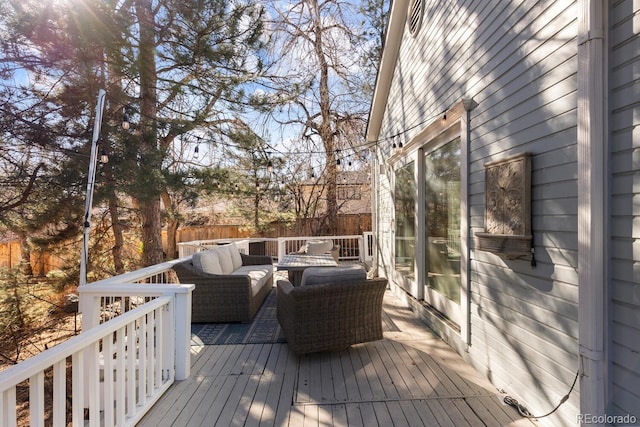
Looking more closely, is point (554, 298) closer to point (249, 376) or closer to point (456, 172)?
point (456, 172)

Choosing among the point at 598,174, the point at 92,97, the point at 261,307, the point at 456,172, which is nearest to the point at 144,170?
the point at 92,97

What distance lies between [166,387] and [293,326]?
3.51 ft

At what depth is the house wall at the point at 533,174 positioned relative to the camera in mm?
1843

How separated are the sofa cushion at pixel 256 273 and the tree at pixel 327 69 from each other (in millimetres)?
5274

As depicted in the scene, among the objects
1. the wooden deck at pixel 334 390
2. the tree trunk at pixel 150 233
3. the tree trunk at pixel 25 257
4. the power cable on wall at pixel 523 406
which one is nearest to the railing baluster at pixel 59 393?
the wooden deck at pixel 334 390

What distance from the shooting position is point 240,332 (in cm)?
375

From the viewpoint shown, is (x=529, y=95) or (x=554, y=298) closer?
(x=554, y=298)

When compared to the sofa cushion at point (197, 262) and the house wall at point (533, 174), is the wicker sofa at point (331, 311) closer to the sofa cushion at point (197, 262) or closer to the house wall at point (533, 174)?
the house wall at point (533, 174)

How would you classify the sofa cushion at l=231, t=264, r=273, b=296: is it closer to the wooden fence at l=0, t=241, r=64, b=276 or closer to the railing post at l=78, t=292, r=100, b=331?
the railing post at l=78, t=292, r=100, b=331

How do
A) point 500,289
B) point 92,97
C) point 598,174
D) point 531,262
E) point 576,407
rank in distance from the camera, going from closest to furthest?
point 598,174 < point 576,407 < point 531,262 < point 500,289 < point 92,97

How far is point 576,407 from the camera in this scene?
1759 millimetres

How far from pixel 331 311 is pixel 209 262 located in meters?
2.15

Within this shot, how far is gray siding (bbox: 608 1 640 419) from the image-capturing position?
1.48 m

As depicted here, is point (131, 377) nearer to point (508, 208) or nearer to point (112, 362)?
point (112, 362)
